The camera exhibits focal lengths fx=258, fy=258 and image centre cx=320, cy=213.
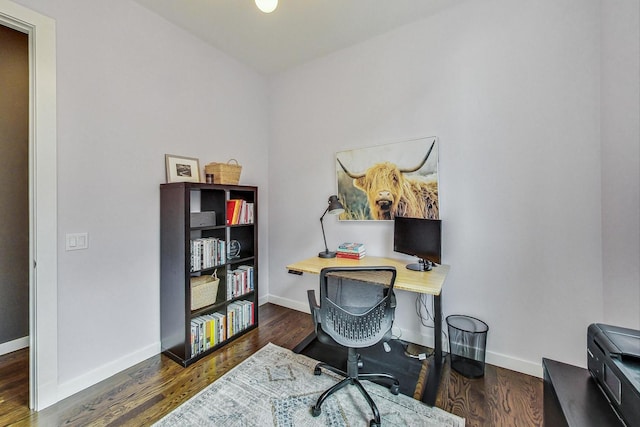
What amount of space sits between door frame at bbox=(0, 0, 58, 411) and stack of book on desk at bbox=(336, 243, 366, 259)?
212 cm

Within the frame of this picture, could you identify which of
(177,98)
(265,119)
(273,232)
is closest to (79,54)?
(177,98)

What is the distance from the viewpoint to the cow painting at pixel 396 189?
2.26 meters

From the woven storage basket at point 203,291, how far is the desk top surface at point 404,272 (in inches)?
28.8

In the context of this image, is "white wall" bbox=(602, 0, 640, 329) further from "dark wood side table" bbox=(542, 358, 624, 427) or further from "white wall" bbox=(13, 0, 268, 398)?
"white wall" bbox=(13, 0, 268, 398)

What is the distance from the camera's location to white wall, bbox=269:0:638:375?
1749 millimetres

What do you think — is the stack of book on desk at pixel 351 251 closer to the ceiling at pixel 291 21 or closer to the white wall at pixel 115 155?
the white wall at pixel 115 155

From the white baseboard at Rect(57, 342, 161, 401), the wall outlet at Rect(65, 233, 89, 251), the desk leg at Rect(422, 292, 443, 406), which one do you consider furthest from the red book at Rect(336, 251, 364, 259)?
the wall outlet at Rect(65, 233, 89, 251)

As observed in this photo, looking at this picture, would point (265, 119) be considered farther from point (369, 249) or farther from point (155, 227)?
point (369, 249)

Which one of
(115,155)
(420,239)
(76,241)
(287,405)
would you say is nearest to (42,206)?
(76,241)

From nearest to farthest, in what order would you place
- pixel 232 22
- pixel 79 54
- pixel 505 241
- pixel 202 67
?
pixel 79 54 < pixel 505 241 < pixel 232 22 < pixel 202 67

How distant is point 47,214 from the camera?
5.37 feet

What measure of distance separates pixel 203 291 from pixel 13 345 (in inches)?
66.4

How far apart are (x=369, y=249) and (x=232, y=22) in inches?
97.2

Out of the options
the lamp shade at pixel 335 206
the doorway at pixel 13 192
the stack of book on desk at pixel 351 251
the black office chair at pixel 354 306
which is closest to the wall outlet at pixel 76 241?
the doorway at pixel 13 192
